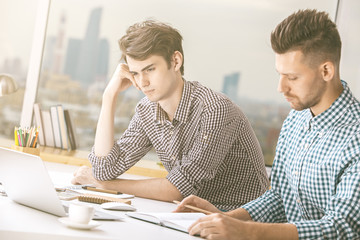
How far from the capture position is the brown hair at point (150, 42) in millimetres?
2268

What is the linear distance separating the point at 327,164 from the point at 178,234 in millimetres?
536

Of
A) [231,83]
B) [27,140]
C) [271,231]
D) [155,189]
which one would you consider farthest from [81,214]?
[231,83]

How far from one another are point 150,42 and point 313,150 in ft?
2.98

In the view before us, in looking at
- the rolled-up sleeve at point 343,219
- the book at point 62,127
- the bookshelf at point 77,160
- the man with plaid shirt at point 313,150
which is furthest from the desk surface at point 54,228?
the book at point 62,127

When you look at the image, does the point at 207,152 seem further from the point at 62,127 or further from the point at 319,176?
the point at 62,127

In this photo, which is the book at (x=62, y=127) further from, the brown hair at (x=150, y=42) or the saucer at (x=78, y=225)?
the saucer at (x=78, y=225)

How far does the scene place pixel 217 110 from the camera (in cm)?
223

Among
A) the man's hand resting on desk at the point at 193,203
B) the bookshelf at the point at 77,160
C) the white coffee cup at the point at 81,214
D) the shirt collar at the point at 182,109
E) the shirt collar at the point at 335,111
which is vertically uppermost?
the shirt collar at the point at 335,111

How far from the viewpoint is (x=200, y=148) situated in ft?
7.13

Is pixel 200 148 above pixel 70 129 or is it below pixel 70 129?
above

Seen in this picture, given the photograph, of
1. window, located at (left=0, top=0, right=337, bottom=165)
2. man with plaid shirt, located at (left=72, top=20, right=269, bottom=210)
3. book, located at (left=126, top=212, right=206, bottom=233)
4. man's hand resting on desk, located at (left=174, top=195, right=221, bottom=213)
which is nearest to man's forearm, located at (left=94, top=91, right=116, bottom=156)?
man with plaid shirt, located at (left=72, top=20, right=269, bottom=210)

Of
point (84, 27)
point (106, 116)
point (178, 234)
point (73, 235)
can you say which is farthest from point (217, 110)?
point (84, 27)

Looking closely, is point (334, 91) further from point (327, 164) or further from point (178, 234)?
point (178, 234)

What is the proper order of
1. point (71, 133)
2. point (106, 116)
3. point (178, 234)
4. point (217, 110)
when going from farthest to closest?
point (71, 133)
point (106, 116)
point (217, 110)
point (178, 234)
